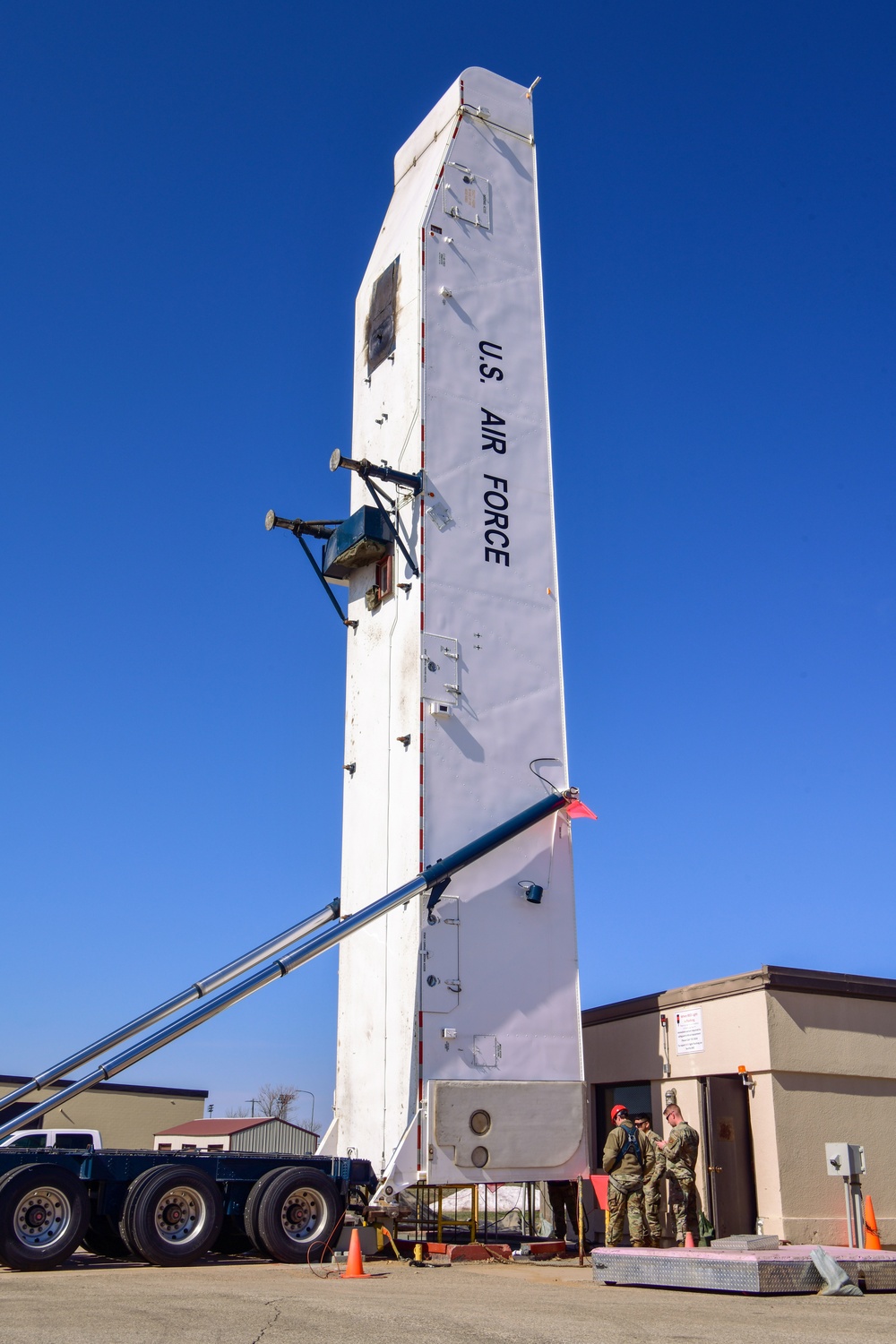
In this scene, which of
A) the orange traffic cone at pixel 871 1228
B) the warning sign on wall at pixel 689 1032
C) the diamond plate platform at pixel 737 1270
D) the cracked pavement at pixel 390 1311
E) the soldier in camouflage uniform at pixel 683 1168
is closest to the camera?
the cracked pavement at pixel 390 1311

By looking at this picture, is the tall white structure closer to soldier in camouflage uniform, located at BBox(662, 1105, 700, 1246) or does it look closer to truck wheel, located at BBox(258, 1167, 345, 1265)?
truck wheel, located at BBox(258, 1167, 345, 1265)

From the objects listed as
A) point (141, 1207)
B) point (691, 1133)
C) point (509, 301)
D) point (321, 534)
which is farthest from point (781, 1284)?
point (509, 301)

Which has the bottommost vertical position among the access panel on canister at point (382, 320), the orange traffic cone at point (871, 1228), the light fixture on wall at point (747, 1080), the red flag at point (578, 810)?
the orange traffic cone at point (871, 1228)

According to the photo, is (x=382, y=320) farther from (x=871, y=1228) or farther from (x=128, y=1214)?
(x=871, y=1228)

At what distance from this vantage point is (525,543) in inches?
665

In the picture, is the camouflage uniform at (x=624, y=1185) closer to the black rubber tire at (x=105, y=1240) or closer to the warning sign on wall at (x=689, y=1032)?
the warning sign on wall at (x=689, y=1032)

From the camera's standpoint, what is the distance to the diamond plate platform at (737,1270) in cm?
976

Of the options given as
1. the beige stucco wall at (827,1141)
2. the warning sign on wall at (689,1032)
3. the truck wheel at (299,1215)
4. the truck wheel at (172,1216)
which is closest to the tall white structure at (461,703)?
the truck wheel at (299,1215)

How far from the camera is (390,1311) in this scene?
8.45m

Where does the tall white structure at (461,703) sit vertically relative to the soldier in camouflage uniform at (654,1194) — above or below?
above

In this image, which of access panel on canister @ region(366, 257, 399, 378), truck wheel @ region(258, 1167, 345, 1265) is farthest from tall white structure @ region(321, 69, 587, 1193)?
truck wheel @ region(258, 1167, 345, 1265)

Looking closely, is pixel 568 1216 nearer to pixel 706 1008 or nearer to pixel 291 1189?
pixel 706 1008

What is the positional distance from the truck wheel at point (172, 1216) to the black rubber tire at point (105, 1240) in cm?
52

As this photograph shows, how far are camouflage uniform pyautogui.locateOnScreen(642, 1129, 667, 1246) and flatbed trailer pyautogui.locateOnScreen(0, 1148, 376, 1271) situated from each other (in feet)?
10.4
